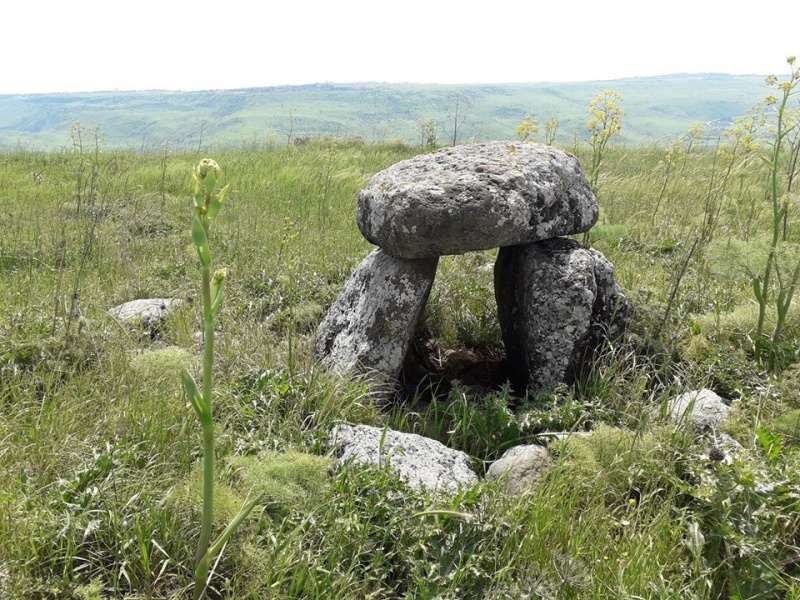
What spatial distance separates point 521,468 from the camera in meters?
3.20

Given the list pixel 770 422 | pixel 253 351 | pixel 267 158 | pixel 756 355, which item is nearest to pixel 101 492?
pixel 253 351

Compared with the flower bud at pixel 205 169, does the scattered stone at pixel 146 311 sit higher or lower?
lower

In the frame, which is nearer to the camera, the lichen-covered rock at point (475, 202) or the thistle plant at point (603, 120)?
the lichen-covered rock at point (475, 202)

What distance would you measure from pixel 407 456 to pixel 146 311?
280 cm

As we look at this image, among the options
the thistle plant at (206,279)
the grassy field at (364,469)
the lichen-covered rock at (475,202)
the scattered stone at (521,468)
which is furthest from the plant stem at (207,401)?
the lichen-covered rock at (475,202)

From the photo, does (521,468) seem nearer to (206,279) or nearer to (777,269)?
(206,279)

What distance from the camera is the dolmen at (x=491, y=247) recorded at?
13.6 ft

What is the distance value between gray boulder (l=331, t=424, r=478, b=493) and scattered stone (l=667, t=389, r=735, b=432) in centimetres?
130

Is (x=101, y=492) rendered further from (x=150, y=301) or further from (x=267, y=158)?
(x=267, y=158)

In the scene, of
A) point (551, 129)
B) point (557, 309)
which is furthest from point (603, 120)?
point (557, 309)

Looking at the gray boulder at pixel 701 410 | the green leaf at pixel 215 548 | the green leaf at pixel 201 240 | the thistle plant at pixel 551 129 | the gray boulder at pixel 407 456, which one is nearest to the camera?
the green leaf at pixel 201 240

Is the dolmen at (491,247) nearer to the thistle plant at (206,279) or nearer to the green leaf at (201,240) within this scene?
the thistle plant at (206,279)

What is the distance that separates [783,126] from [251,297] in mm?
4548

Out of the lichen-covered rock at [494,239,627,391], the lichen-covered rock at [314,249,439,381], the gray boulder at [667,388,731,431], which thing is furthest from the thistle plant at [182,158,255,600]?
the lichen-covered rock at [494,239,627,391]
